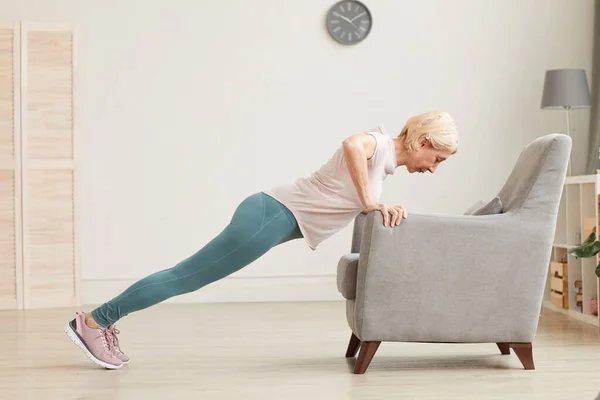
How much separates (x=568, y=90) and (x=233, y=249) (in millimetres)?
3060

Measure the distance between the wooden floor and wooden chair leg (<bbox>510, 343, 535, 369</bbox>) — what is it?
0.14 feet

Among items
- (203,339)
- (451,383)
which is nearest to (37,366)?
(203,339)

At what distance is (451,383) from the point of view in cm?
320

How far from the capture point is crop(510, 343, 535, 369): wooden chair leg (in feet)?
11.3

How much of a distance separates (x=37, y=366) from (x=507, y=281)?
1862 mm

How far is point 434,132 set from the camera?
3279 mm

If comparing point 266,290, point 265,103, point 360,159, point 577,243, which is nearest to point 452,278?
point 360,159

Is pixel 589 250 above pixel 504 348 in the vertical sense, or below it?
above

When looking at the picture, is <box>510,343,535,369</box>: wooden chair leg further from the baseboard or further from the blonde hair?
the baseboard

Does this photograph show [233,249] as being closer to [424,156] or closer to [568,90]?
[424,156]

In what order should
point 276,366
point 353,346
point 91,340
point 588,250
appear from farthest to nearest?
point 588,250 < point 353,346 < point 276,366 < point 91,340

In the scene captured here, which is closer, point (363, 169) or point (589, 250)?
point (363, 169)

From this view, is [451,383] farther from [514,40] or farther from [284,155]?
[514,40]

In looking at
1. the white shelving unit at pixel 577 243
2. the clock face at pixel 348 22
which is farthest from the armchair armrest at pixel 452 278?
the clock face at pixel 348 22
